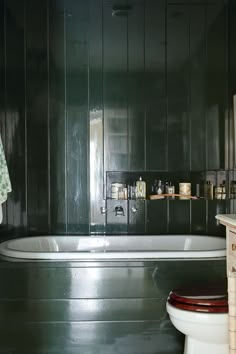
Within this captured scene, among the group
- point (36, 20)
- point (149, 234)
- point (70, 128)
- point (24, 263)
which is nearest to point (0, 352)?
point (24, 263)

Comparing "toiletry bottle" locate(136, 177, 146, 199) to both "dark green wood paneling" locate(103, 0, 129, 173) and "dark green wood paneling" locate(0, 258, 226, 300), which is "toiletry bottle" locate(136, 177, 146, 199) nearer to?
"dark green wood paneling" locate(103, 0, 129, 173)

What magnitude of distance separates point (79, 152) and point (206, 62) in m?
1.33

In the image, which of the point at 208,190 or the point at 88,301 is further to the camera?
the point at 208,190

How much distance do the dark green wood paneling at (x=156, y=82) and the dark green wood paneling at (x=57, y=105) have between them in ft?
2.32

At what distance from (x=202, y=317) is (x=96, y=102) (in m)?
1.91

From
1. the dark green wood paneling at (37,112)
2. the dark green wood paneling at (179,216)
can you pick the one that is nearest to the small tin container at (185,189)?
the dark green wood paneling at (179,216)

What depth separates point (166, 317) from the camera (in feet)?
7.39

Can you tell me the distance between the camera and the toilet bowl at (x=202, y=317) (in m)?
1.92

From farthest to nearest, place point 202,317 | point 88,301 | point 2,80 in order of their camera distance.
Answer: point 2,80 → point 88,301 → point 202,317

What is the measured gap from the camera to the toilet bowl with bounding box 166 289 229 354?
6.30 ft

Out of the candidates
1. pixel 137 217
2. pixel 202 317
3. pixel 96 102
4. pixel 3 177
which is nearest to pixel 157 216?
pixel 137 217

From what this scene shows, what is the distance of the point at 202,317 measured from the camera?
192 centimetres

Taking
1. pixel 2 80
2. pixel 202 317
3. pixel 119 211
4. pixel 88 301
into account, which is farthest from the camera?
pixel 119 211

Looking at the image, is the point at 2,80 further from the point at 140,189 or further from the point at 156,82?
the point at 140,189
